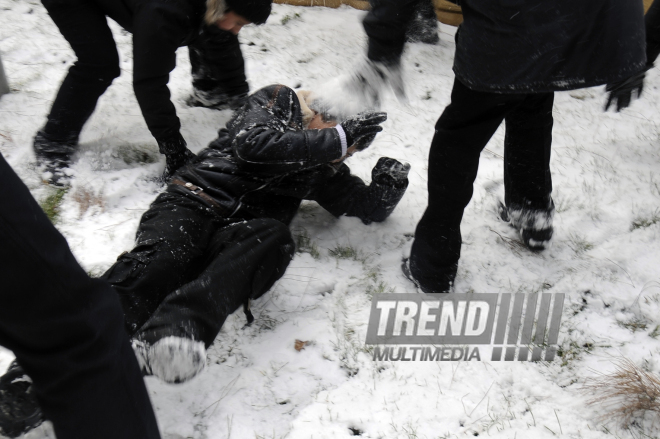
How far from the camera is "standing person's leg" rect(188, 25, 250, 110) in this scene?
10.4 feet

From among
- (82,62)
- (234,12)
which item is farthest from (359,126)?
(82,62)

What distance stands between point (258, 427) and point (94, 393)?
76 centimetres

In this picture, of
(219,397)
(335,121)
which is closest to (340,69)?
(335,121)

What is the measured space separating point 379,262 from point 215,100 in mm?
1638

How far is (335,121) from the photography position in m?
2.46

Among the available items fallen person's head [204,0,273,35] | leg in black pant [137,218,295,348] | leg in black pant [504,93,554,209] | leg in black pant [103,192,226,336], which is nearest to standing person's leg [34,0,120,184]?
fallen person's head [204,0,273,35]

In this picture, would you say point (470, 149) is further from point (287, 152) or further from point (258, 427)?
point (258, 427)

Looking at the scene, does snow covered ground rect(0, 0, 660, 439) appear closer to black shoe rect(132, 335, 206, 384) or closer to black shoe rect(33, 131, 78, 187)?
black shoe rect(33, 131, 78, 187)

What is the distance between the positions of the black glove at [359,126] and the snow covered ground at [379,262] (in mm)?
524

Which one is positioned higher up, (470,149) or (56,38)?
(470,149)

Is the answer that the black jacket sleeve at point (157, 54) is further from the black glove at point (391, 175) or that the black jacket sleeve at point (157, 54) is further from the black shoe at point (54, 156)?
the black glove at point (391, 175)

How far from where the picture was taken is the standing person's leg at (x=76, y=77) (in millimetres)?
2654

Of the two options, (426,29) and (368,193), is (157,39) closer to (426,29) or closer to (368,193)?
(368,193)

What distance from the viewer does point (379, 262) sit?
98.0 inches
